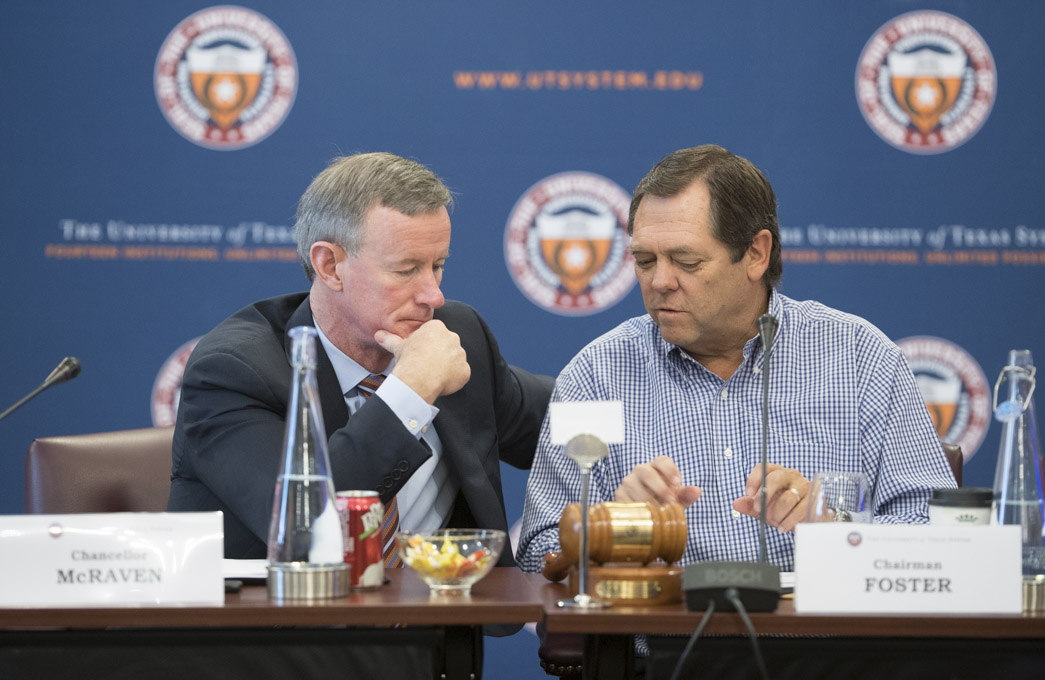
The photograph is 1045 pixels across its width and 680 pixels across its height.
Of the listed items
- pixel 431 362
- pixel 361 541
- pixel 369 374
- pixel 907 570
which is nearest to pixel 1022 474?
pixel 907 570

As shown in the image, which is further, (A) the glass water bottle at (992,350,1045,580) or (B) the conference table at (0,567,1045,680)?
(A) the glass water bottle at (992,350,1045,580)

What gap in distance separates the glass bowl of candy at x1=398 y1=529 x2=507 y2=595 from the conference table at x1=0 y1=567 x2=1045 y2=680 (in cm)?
5

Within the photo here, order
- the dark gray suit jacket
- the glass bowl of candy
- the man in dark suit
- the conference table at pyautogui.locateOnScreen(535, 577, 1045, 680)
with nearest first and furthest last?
the conference table at pyautogui.locateOnScreen(535, 577, 1045, 680) < the glass bowl of candy < the dark gray suit jacket < the man in dark suit

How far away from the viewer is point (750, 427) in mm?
2244

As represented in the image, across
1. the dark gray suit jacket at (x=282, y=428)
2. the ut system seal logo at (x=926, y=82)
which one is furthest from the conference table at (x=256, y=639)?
the ut system seal logo at (x=926, y=82)

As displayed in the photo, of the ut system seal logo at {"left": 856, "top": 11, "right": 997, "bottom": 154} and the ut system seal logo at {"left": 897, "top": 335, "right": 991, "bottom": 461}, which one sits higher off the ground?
the ut system seal logo at {"left": 856, "top": 11, "right": 997, "bottom": 154}

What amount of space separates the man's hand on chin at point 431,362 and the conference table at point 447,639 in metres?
0.64

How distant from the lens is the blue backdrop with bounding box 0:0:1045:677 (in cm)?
332

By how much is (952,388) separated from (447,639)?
7.76ft

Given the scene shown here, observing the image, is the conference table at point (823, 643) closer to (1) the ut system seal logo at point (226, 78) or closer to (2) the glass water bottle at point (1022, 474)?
(2) the glass water bottle at point (1022, 474)

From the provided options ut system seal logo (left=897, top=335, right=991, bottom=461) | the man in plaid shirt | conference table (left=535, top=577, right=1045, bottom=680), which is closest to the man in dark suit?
the man in plaid shirt

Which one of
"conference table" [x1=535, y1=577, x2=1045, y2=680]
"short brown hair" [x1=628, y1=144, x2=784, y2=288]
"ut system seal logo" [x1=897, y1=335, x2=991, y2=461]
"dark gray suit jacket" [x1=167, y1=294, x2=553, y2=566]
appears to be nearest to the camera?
"conference table" [x1=535, y1=577, x2=1045, y2=680]

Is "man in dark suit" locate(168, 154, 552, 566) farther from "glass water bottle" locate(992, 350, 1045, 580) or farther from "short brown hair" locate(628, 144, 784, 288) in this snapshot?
"glass water bottle" locate(992, 350, 1045, 580)

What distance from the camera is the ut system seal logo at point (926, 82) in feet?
10.9
